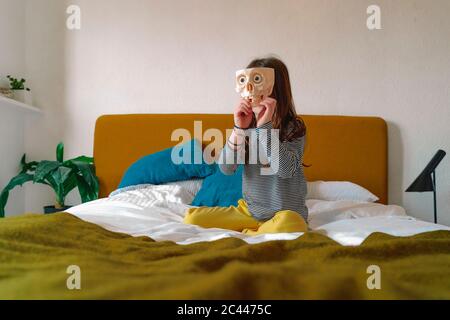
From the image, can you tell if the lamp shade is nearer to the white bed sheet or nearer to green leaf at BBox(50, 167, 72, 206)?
the white bed sheet

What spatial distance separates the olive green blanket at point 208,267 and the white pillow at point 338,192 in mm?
945

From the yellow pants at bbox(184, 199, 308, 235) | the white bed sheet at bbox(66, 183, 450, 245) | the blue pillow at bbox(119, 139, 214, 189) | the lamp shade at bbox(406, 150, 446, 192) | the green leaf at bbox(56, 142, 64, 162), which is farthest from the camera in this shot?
the green leaf at bbox(56, 142, 64, 162)

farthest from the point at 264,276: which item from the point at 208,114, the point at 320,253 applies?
the point at 208,114

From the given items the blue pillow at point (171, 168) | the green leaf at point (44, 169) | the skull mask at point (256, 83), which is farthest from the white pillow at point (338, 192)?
the green leaf at point (44, 169)

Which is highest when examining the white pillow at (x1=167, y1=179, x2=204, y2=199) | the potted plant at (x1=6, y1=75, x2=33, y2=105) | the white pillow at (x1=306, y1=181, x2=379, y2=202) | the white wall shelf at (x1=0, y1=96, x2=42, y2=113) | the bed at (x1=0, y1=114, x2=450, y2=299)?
the potted plant at (x1=6, y1=75, x2=33, y2=105)

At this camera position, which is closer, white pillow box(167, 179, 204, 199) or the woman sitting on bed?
the woman sitting on bed

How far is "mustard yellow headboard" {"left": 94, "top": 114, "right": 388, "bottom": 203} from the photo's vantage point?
2.22 metres

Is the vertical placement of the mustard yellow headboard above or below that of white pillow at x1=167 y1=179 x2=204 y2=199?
above

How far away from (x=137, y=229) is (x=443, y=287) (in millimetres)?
861

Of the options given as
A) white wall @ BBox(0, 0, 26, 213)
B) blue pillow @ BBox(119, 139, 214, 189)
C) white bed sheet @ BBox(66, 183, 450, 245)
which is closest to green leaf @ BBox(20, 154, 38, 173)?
white wall @ BBox(0, 0, 26, 213)

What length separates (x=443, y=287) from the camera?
650 millimetres

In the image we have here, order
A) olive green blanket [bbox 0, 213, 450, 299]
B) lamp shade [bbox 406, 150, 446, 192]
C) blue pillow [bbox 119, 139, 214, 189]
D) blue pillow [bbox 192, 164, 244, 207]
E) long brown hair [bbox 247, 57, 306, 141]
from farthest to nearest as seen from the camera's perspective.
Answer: blue pillow [bbox 119, 139, 214, 189], lamp shade [bbox 406, 150, 446, 192], blue pillow [bbox 192, 164, 244, 207], long brown hair [bbox 247, 57, 306, 141], olive green blanket [bbox 0, 213, 450, 299]

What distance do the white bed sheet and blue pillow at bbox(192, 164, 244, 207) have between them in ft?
0.29
